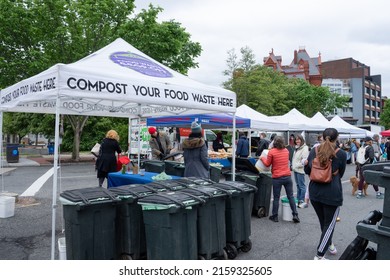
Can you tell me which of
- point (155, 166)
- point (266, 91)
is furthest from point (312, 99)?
point (155, 166)

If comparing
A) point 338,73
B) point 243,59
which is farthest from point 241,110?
point 338,73

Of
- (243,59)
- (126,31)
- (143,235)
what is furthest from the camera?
(243,59)

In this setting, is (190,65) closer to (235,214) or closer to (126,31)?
(126,31)

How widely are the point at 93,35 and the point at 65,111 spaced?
38.3 ft

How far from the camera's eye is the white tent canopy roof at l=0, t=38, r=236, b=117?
451 centimetres

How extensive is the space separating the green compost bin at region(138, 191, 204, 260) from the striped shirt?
2.94 meters

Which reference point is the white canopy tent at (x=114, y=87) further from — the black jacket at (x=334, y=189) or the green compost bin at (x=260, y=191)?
the black jacket at (x=334, y=189)

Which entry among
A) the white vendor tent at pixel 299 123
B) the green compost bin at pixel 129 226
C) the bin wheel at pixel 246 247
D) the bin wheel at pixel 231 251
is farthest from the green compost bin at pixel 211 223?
the white vendor tent at pixel 299 123

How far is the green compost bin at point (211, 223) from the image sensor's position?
4270mm

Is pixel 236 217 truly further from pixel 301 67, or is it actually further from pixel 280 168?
pixel 301 67

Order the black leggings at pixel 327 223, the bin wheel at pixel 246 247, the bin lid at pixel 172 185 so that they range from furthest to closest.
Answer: the bin wheel at pixel 246 247 < the bin lid at pixel 172 185 < the black leggings at pixel 327 223

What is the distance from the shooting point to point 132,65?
19.6 ft

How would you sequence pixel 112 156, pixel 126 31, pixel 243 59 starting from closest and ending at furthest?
pixel 112 156 → pixel 126 31 → pixel 243 59

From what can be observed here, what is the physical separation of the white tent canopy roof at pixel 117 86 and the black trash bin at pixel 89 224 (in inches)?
56.8
